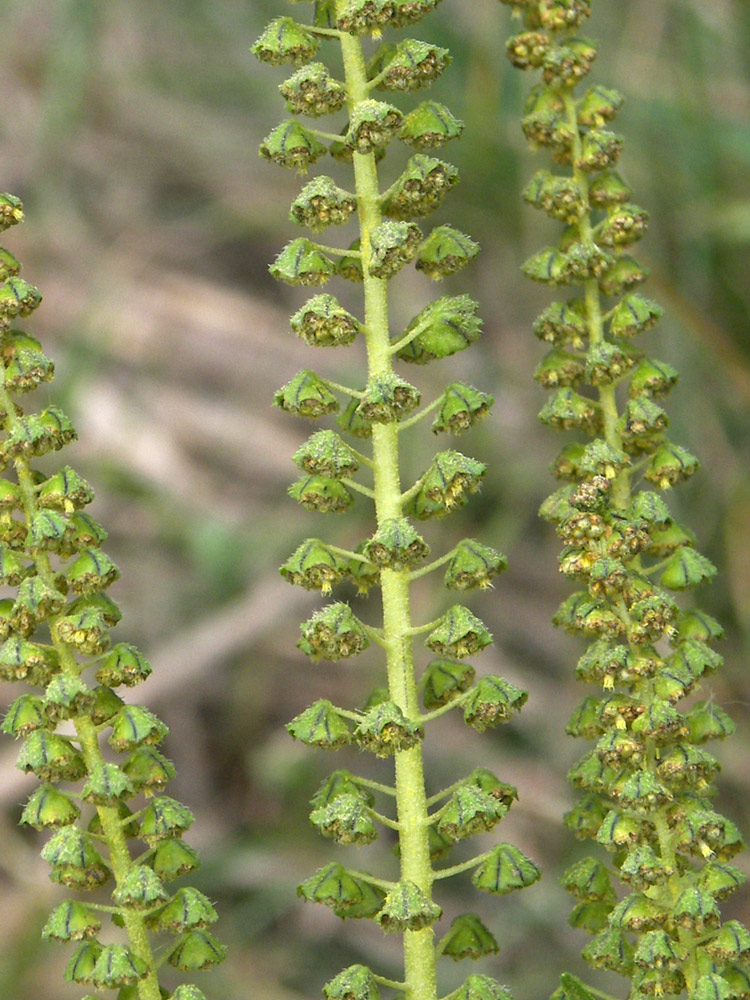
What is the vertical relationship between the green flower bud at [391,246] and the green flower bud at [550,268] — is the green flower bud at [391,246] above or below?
below

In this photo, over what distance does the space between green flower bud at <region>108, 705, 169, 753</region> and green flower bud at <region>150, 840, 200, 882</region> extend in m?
0.09

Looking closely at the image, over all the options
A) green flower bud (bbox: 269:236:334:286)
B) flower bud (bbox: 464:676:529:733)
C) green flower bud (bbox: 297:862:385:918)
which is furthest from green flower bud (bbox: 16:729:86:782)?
green flower bud (bbox: 269:236:334:286)

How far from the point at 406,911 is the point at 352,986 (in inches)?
3.5

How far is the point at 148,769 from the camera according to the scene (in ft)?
4.12

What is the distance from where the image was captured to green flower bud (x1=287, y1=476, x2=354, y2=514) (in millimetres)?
1317

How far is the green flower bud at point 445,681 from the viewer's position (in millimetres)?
1413

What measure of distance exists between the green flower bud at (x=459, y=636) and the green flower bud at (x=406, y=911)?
0.68ft

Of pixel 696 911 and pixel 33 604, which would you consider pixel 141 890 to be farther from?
pixel 696 911

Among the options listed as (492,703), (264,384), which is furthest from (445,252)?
(264,384)

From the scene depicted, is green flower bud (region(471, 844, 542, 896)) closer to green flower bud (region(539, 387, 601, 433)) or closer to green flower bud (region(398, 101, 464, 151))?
green flower bud (region(539, 387, 601, 433))

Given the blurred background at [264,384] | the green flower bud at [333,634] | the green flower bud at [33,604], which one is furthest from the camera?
the blurred background at [264,384]

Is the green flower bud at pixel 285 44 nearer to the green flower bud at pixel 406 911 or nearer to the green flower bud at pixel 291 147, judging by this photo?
Result: the green flower bud at pixel 291 147

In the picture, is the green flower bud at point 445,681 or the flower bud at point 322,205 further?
the green flower bud at point 445,681

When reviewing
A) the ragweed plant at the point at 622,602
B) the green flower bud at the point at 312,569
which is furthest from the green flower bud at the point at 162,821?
the ragweed plant at the point at 622,602
